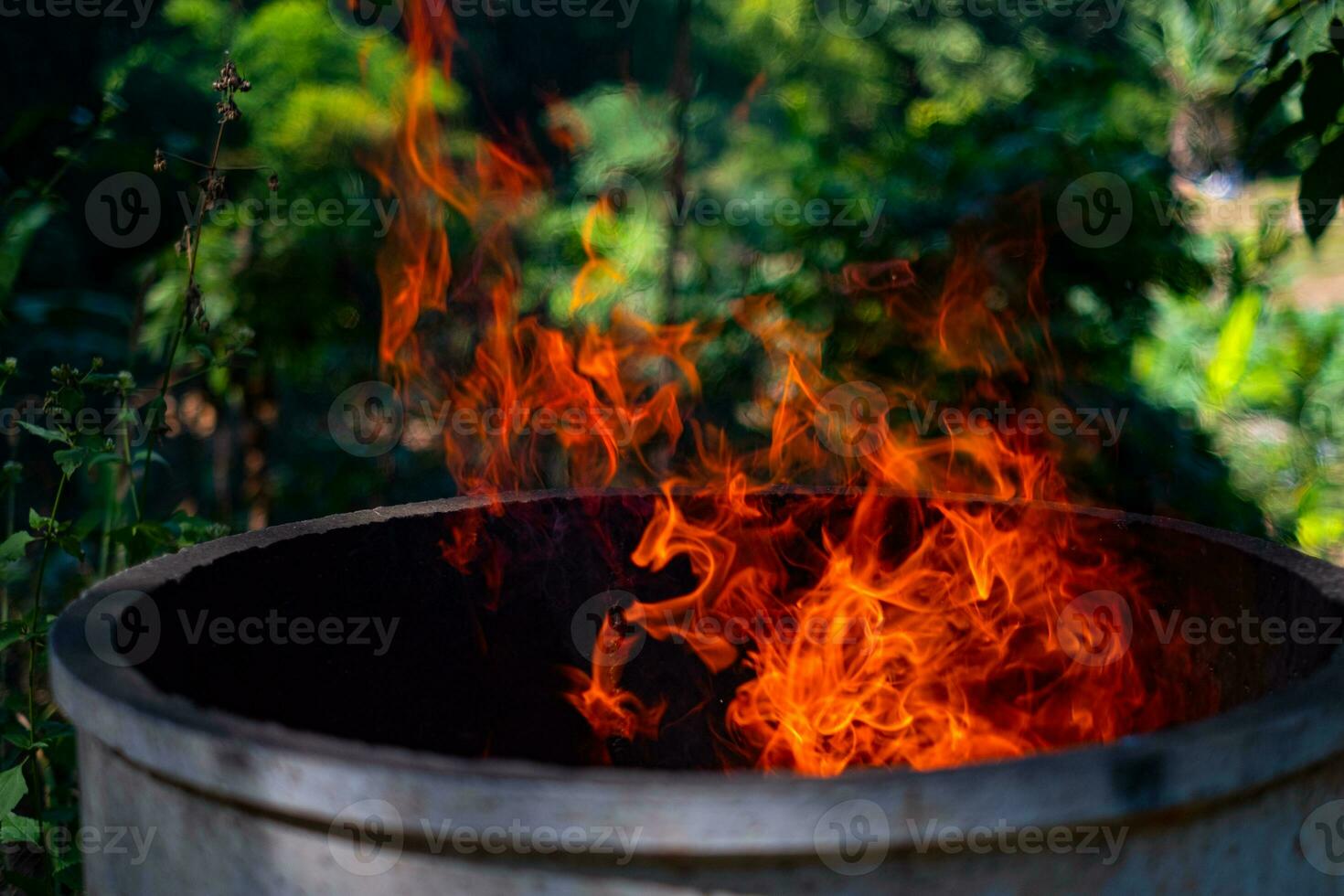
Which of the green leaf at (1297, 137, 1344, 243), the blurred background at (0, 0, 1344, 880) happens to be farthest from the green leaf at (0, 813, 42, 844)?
the green leaf at (1297, 137, 1344, 243)

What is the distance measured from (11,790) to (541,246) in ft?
13.6

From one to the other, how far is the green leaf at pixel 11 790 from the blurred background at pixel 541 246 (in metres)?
0.17

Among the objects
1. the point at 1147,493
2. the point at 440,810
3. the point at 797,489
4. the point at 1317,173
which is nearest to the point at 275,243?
the point at 797,489

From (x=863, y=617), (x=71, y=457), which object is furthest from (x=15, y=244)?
(x=863, y=617)

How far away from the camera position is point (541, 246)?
19.0ft

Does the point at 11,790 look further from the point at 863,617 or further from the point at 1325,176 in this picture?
the point at 1325,176

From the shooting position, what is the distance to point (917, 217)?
144 inches

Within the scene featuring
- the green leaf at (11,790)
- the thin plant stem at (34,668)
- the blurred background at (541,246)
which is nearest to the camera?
the green leaf at (11,790)

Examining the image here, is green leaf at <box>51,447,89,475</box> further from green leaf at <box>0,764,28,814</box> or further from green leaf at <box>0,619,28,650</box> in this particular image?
green leaf at <box>0,764,28,814</box>

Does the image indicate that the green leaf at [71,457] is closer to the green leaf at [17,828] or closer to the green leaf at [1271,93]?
the green leaf at [17,828]

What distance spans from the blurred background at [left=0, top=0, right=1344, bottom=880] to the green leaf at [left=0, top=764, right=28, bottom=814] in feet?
0.54

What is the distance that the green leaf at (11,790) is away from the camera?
1916mm

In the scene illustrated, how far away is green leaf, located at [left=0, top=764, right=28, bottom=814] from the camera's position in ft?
6.29

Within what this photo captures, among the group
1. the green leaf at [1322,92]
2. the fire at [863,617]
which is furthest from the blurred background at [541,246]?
the fire at [863,617]
